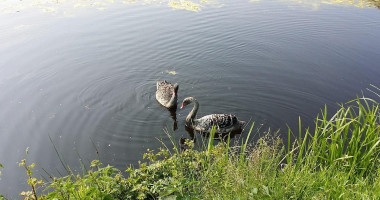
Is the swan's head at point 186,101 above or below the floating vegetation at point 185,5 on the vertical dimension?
below

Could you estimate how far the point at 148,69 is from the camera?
9.96 metres

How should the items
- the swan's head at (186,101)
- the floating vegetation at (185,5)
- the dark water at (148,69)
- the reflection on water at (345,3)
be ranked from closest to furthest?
the dark water at (148,69) < the swan's head at (186,101) < the floating vegetation at (185,5) < the reflection on water at (345,3)

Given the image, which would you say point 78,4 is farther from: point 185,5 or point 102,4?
point 185,5

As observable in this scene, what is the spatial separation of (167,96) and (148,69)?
2.00m

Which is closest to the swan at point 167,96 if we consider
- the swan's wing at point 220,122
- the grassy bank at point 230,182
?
the swan's wing at point 220,122

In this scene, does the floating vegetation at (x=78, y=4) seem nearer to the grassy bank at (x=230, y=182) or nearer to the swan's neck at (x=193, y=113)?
the swan's neck at (x=193, y=113)

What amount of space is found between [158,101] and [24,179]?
12.7ft

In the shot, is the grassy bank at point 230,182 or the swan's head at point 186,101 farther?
the swan's head at point 186,101

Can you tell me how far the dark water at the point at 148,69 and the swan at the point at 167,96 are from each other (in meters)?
0.26

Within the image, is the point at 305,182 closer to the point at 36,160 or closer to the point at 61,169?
the point at 61,169

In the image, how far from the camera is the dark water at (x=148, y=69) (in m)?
7.07

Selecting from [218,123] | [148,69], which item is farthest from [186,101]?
[148,69]

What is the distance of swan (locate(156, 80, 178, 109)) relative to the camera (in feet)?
26.6

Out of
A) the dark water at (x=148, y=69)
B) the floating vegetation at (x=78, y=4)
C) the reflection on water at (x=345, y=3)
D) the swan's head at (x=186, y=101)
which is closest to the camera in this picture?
the dark water at (x=148, y=69)
